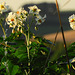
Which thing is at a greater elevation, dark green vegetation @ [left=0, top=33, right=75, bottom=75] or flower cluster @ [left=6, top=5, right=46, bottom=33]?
flower cluster @ [left=6, top=5, right=46, bottom=33]

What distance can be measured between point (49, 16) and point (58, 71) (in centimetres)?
2350

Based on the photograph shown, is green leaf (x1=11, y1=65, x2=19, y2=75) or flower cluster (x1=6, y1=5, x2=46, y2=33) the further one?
flower cluster (x1=6, y1=5, x2=46, y2=33)

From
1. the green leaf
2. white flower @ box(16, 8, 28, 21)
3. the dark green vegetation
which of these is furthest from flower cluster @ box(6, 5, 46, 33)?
the green leaf

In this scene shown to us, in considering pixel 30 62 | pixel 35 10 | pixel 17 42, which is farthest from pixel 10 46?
pixel 35 10

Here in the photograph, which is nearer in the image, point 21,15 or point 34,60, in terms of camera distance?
point 34,60

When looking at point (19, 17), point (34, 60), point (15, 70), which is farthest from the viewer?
point (19, 17)

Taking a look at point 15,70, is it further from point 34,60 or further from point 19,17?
point 19,17

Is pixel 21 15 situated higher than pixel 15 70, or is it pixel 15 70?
Result: pixel 21 15

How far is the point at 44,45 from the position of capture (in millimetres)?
2678

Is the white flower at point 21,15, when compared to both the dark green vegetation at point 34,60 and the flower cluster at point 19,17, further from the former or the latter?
the dark green vegetation at point 34,60

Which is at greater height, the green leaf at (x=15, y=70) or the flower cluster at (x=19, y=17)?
the flower cluster at (x=19, y=17)

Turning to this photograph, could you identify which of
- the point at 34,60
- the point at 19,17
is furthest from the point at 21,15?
the point at 34,60

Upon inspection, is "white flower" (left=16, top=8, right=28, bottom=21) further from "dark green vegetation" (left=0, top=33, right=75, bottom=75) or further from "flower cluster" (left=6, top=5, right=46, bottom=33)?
"dark green vegetation" (left=0, top=33, right=75, bottom=75)

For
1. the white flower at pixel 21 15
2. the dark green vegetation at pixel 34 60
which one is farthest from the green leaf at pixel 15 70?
the white flower at pixel 21 15
